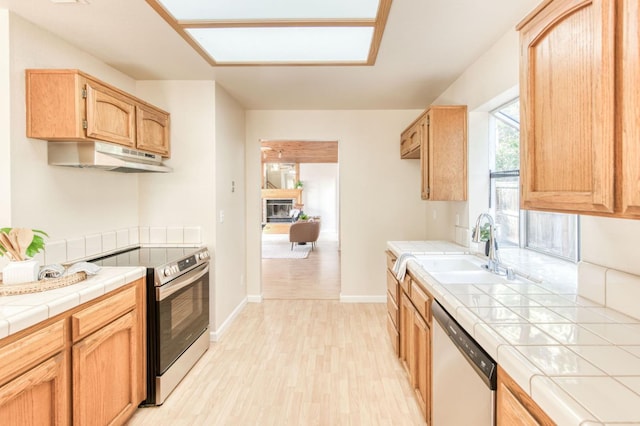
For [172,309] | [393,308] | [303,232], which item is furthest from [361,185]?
[303,232]

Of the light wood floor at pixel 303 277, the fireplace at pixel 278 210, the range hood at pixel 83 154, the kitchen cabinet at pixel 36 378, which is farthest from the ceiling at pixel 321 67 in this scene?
the fireplace at pixel 278 210

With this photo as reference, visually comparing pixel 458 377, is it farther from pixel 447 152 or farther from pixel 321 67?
pixel 321 67

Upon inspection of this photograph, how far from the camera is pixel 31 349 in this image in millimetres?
1329

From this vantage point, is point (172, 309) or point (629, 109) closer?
point (629, 109)

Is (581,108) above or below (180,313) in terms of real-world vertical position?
above

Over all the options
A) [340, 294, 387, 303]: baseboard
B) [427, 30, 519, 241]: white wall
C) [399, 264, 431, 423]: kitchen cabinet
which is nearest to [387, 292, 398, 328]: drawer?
[399, 264, 431, 423]: kitchen cabinet

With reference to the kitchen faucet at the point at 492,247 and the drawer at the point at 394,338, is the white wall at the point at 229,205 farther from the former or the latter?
the kitchen faucet at the point at 492,247

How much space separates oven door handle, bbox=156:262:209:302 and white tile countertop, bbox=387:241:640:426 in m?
1.70

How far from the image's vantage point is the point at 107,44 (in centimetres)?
234

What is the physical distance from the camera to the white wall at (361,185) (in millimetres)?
4191

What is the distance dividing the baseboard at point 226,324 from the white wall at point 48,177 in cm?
133

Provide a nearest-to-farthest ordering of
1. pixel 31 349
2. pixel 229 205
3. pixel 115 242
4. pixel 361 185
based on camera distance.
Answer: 1. pixel 31 349
2. pixel 115 242
3. pixel 229 205
4. pixel 361 185

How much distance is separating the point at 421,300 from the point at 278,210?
9.71 m

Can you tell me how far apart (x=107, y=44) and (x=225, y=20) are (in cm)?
99
